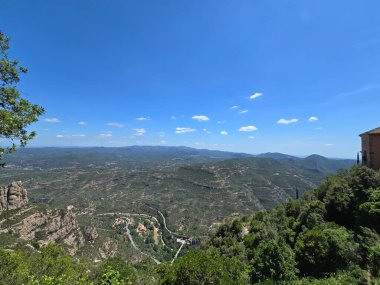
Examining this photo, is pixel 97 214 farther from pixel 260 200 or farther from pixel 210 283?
pixel 210 283

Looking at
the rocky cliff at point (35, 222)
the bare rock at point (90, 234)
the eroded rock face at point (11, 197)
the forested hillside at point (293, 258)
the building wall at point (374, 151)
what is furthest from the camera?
the bare rock at point (90, 234)

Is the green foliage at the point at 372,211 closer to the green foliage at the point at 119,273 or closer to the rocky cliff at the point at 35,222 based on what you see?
the green foliage at the point at 119,273

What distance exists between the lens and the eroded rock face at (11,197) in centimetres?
8575

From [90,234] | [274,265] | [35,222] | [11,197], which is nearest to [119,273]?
[274,265]

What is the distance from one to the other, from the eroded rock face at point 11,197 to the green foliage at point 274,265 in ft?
282

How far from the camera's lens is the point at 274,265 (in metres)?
27.7

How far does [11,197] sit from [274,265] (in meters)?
88.9

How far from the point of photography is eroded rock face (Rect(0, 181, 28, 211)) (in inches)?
3376

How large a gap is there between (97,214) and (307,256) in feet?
499

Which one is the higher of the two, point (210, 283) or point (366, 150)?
point (366, 150)

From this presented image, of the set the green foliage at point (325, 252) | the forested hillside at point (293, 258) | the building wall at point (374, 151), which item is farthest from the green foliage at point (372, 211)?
the building wall at point (374, 151)

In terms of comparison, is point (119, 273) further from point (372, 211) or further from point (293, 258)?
point (372, 211)

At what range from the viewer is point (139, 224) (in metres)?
151

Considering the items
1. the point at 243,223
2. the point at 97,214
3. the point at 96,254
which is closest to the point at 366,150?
the point at 243,223
